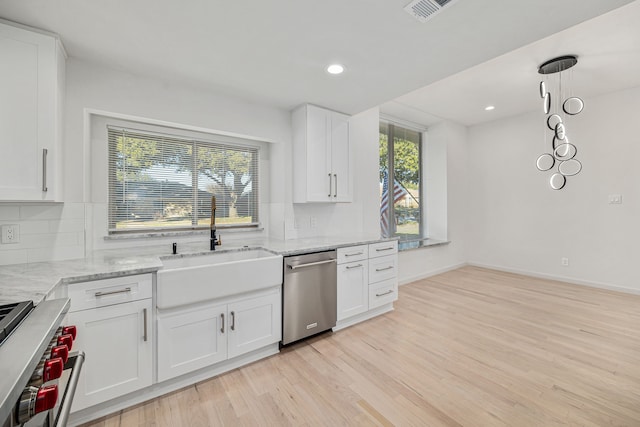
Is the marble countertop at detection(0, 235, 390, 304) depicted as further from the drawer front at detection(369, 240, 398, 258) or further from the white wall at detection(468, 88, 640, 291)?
the white wall at detection(468, 88, 640, 291)

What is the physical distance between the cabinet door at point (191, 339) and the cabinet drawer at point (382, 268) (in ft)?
5.37

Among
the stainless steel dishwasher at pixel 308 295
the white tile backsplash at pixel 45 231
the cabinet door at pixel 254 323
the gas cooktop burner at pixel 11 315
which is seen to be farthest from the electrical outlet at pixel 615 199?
the white tile backsplash at pixel 45 231

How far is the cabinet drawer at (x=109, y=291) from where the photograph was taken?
1.57m

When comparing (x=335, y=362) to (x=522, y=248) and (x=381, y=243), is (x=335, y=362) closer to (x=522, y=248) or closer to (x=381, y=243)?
(x=381, y=243)

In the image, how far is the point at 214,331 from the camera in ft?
6.65

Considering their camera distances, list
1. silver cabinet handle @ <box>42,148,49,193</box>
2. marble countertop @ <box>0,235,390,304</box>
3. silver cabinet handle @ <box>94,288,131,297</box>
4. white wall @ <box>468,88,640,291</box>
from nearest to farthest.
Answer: marble countertop @ <box>0,235,390,304</box> → silver cabinet handle @ <box>94,288,131,297</box> → silver cabinet handle @ <box>42,148,49,193</box> → white wall @ <box>468,88,640,291</box>

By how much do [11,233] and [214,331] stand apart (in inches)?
59.1

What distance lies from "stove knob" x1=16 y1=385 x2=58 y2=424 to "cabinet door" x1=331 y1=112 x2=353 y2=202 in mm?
2717

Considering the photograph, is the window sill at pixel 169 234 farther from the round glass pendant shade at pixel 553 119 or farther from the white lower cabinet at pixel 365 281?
the round glass pendant shade at pixel 553 119

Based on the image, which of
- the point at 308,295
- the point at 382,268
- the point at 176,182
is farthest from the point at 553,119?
the point at 176,182

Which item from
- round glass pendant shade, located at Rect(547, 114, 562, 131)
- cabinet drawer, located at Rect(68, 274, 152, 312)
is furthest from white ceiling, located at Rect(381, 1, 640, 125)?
cabinet drawer, located at Rect(68, 274, 152, 312)

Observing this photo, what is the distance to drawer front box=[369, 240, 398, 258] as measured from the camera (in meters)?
3.06

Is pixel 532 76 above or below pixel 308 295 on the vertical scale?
above

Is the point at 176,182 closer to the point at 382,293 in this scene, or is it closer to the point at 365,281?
the point at 365,281
